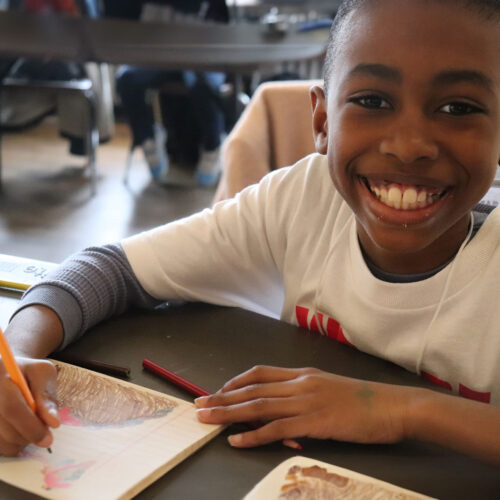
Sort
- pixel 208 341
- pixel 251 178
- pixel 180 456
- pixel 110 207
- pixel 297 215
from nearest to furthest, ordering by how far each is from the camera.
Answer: pixel 180 456
pixel 208 341
pixel 297 215
pixel 251 178
pixel 110 207

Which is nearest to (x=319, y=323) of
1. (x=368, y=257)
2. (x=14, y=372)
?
(x=368, y=257)

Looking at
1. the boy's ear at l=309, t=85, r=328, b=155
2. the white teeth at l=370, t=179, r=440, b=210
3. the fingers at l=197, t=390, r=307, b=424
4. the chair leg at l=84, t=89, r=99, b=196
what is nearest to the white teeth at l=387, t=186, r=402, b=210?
the white teeth at l=370, t=179, r=440, b=210

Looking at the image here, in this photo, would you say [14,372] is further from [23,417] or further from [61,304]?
[61,304]

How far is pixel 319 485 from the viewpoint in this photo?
511 mm

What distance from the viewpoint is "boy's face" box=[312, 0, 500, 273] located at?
68 cm

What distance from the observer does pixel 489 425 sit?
0.60m

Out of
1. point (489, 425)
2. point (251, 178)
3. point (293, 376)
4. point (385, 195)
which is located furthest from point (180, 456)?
point (251, 178)

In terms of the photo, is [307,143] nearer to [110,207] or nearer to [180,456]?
[180,456]

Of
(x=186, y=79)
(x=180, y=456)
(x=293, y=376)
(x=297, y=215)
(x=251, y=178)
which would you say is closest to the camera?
(x=180, y=456)

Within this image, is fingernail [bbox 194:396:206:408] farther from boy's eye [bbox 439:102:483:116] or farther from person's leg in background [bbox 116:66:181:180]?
person's leg in background [bbox 116:66:181:180]

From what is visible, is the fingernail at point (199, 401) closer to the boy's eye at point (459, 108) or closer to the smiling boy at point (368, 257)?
the smiling boy at point (368, 257)

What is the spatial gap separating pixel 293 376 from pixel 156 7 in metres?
3.10

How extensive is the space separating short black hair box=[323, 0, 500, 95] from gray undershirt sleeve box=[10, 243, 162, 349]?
0.33 m

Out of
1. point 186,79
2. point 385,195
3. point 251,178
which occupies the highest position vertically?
point 385,195
